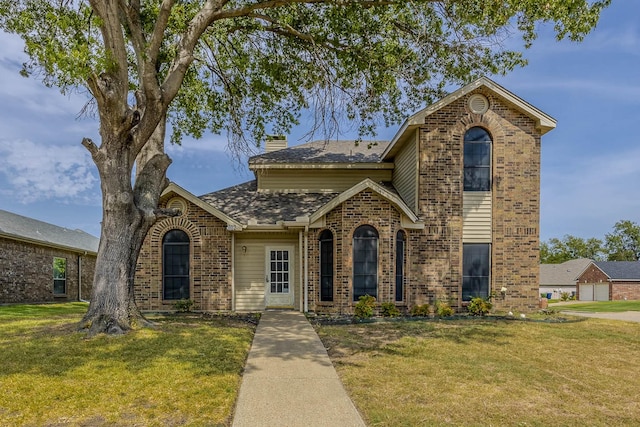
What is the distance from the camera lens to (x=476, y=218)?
1287cm

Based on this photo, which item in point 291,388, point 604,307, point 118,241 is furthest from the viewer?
point 604,307

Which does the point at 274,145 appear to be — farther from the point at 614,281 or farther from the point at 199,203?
the point at 614,281

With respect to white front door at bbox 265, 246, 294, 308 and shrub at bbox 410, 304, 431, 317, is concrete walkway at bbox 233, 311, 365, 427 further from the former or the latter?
white front door at bbox 265, 246, 294, 308

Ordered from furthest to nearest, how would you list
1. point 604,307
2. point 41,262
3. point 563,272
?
point 563,272
point 604,307
point 41,262

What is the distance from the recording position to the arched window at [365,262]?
486 inches

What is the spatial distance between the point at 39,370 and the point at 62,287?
56.1 feet

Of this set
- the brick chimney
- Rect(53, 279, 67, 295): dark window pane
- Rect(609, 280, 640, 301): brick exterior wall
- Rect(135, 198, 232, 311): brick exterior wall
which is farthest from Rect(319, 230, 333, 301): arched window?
Rect(609, 280, 640, 301): brick exterior wall

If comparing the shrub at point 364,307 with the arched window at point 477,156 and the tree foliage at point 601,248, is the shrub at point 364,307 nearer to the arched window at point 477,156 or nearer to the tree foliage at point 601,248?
the arched window at point 477,156

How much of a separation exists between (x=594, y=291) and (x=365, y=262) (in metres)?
43.0

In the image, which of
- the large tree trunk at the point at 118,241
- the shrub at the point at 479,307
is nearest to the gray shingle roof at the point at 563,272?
the shrub at the point at 479,307

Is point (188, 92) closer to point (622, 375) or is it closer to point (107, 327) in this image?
point (107, 327)

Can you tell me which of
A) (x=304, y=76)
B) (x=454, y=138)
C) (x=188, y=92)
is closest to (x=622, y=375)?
(x=454, y=138)

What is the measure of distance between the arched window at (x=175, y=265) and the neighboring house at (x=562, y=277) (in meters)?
48.5

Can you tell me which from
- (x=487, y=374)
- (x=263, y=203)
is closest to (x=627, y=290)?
(x=263, y=203)
